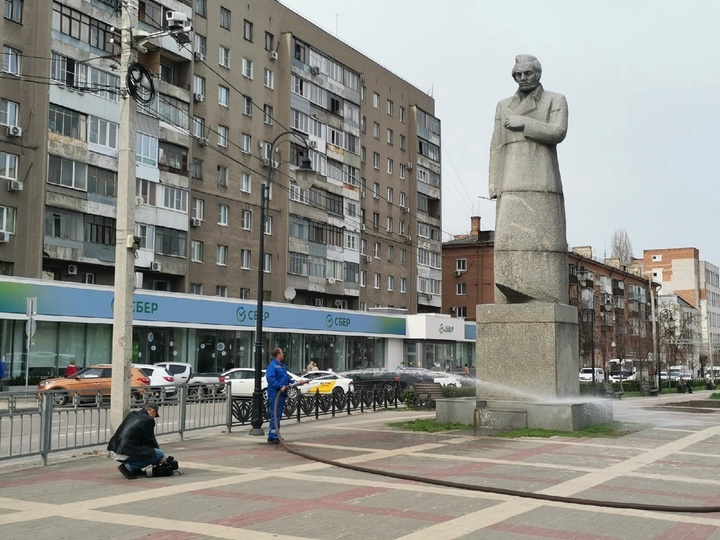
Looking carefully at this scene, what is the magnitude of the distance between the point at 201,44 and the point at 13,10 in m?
13.7

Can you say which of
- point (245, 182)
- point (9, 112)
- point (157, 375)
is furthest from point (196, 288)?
point (157, 375)

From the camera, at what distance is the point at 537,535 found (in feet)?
27.1

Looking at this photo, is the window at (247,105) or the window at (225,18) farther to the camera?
the window at (247,105)

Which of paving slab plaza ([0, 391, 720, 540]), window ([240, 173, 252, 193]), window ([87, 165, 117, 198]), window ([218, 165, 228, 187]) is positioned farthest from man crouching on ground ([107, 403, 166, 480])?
window ([240, 173, 252, 193])

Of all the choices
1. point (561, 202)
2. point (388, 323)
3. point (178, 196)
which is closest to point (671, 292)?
point (388, 323)

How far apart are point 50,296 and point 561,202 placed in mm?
25771

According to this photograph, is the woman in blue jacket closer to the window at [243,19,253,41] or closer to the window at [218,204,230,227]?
the window at [218,204,230,227]

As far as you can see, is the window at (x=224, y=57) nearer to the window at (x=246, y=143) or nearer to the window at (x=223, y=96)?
the window at (x=223, y=96)

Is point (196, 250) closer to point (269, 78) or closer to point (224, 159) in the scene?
point (224, 159)

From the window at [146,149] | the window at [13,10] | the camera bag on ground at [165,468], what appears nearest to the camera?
the camera bag on ground at [165,468]

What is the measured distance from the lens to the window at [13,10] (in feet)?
129

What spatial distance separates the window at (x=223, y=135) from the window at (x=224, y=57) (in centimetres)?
403

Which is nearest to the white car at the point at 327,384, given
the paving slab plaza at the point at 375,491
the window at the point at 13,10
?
the paving slab plaza at the point at 375,491

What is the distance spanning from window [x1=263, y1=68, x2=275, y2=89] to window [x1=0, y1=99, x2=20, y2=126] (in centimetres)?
2061
